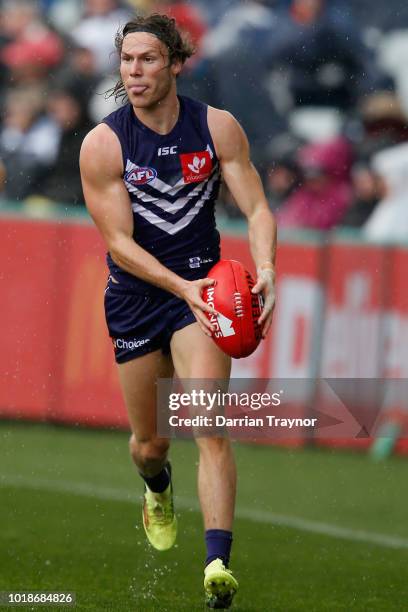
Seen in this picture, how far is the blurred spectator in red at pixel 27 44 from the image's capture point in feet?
46.0

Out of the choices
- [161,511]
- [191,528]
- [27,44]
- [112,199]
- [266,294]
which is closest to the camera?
[266,294]

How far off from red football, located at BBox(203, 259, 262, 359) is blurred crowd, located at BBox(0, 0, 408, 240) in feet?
21.8

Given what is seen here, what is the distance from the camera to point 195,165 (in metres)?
6.86

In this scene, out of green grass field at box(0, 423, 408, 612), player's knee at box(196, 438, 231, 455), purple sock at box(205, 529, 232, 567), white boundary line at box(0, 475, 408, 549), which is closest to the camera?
purple sock at box(205, 529, 232, 567)

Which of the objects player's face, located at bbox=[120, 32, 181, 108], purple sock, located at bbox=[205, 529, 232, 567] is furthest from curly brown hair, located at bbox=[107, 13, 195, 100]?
purple sock, located at bbox=[205, 529, 232, 567]

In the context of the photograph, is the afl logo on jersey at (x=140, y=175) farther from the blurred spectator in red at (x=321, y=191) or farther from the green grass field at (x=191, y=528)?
the blurred spectator in red at (x=321, y=191)

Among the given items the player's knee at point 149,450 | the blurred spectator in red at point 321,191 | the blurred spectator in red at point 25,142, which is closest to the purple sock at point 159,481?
the player's knee at point 149,450

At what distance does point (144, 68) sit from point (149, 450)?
194 centimetres

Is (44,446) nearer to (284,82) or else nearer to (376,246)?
(376,246)

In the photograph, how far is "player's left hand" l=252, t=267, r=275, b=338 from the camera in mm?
6375

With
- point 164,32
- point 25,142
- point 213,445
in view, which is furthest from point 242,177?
point 25,142

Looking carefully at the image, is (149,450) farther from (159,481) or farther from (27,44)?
(27,44)

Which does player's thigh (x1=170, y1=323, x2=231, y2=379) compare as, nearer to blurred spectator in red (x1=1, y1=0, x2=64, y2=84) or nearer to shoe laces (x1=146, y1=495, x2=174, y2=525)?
shoe laces (x1=146, y1=495, x2=174, y2=525)

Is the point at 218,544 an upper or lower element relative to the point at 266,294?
lower
